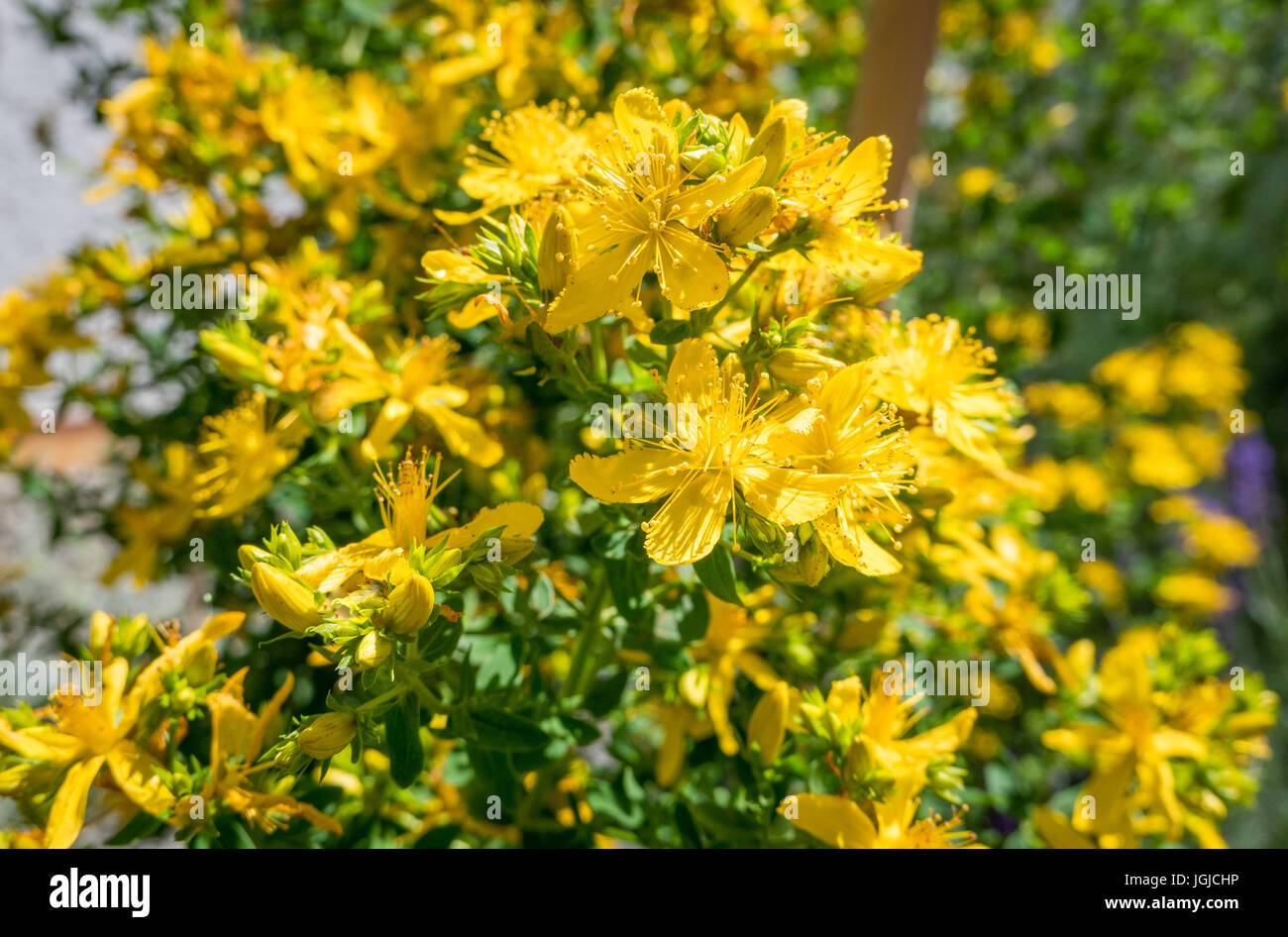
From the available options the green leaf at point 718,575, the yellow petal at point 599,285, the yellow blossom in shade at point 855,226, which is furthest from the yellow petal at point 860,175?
the green leaf at point 718,575

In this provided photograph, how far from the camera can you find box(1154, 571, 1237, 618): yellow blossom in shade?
2.43m

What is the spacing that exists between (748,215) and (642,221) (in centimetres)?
11

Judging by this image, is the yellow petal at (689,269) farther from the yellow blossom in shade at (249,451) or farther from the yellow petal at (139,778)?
the yellow petal at (139,778)

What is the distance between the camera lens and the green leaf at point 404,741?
769 mm

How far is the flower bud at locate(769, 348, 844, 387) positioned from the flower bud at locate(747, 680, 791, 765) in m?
0.36

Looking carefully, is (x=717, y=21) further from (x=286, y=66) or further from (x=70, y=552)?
(x=70, y=552)

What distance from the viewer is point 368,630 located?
0.70m

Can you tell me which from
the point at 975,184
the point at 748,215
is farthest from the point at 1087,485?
the point at 748,215

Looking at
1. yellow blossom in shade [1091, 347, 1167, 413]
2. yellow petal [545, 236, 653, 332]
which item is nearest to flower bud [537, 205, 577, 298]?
yellow petal [545, 236, 653, 332]

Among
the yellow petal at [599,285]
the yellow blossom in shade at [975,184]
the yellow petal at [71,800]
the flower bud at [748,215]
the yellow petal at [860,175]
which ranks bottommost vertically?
the yellow petal at [71,800]

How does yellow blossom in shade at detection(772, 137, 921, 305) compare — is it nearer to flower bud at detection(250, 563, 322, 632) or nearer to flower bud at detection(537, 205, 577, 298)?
flower bud at detection(537, 205, 577, 298)

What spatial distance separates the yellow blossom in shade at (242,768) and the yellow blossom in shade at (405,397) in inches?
11.5
